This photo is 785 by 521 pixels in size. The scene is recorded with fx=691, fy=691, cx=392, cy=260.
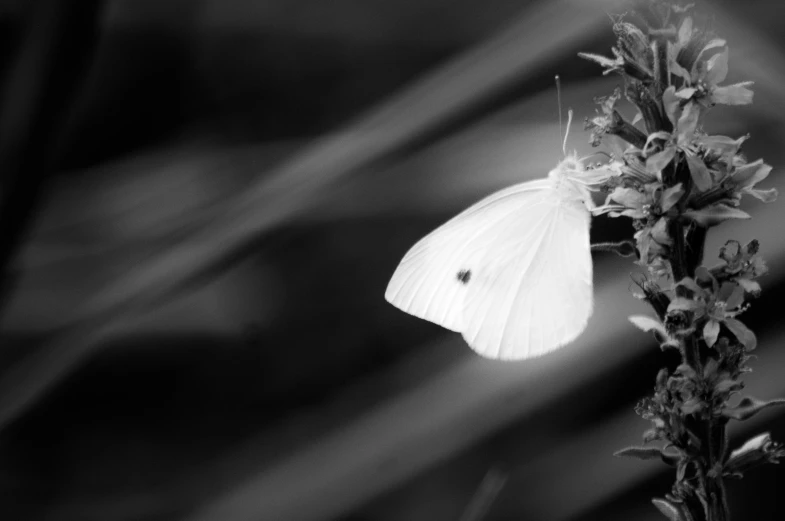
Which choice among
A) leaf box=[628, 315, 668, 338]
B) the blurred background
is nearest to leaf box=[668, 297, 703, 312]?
leaf box=[628, 315, 668, 338]

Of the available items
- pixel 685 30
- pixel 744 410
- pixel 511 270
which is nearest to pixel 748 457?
pixel 744 410

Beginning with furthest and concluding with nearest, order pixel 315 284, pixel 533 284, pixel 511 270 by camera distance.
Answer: pixel 315 284 < pixel 511 270 < pixel 533 284

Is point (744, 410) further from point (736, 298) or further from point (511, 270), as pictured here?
point (511, 270)

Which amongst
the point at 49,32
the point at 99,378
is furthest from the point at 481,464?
the point at 49,32

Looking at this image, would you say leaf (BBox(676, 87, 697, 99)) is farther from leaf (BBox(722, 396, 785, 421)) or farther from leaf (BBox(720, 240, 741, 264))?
leaf (BBox(722, 396, 785, 421))

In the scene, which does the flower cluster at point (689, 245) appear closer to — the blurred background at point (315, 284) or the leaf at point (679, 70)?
the leaf at point (679, 70)

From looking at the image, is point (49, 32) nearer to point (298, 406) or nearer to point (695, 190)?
point (695, 190)
